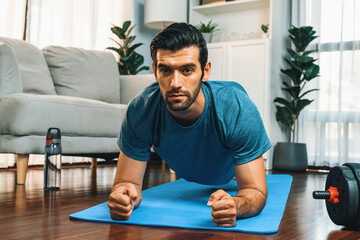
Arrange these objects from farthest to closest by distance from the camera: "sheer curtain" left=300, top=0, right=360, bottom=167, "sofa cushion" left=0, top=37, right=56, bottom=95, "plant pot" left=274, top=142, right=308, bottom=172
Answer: "sheer curtain" left=300, top=0, right=360, bottom=167
"plant pot" left=274, top=142, right=308, bottom=172
"sofa cushion" left=0, top=37, right=56, bottom=95

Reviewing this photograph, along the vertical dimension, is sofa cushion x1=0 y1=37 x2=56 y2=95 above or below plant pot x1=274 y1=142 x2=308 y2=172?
above

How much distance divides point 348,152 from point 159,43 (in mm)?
3227

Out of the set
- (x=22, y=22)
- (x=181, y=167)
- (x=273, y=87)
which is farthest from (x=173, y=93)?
(x=273, y=87)

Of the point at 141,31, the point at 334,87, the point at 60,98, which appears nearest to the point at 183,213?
the point at 60,98

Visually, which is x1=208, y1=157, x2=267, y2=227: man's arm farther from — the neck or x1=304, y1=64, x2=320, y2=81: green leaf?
x1=304, y1=64, x2=320, y2=81: green leaf

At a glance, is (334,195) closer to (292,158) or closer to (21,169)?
(21,169)

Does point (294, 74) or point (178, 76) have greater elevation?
point (294, 74)

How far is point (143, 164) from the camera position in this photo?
4.85 feet

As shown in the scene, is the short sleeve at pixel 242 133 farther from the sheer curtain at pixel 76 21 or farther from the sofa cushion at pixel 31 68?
the sheer curtain at pixel 76 21

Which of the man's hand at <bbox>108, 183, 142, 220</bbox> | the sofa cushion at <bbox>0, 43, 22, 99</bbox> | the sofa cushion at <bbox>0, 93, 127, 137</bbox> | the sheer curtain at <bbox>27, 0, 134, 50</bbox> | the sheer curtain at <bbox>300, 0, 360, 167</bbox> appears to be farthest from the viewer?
the sheer curtain at <bbox>300, 0, 360, 167</bbox>

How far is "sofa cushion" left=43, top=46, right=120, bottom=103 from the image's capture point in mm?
3193

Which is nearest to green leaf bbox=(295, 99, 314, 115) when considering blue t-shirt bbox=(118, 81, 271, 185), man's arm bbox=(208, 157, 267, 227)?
blue t-shirt bbox=(118, 81, 271, 185)

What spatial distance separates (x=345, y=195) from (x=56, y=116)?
5.38 feet

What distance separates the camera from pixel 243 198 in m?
1.28
